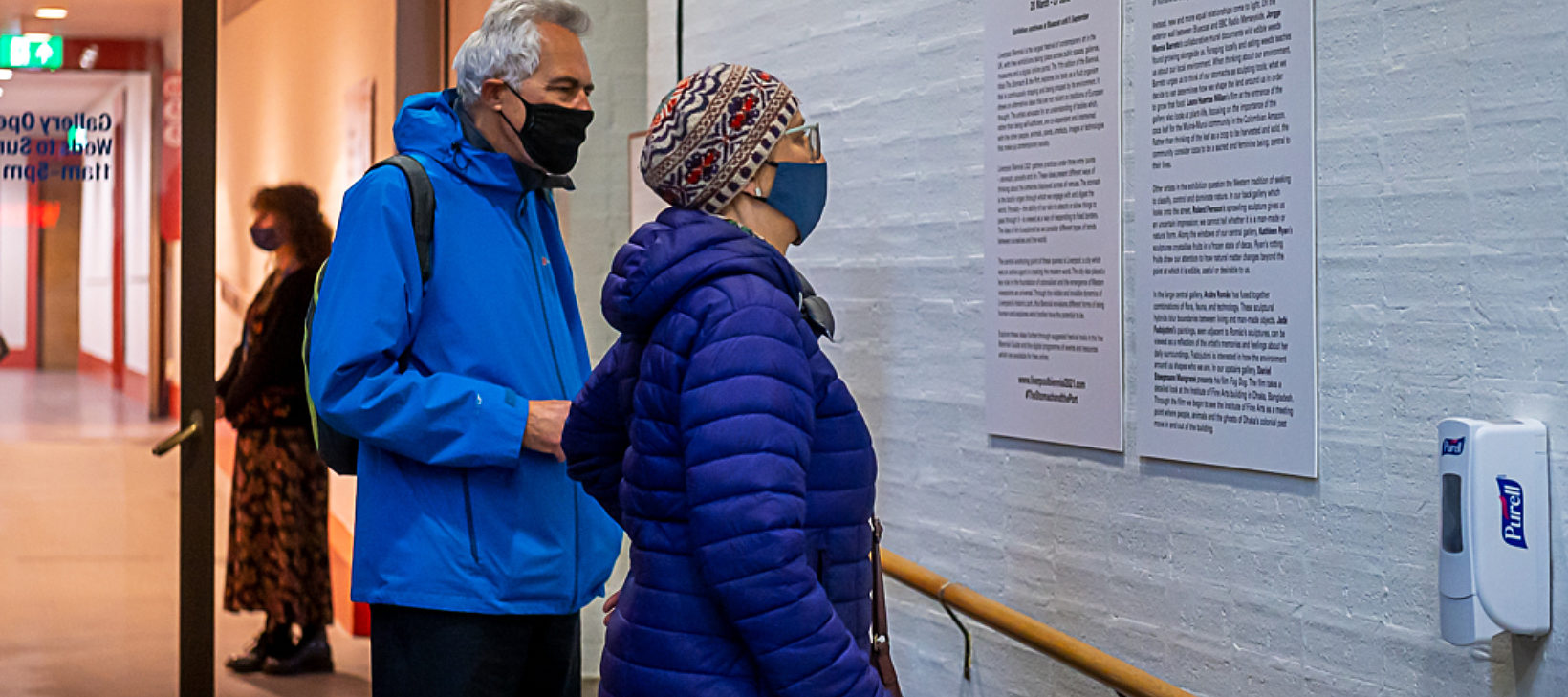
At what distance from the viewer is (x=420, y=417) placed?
7.43ft

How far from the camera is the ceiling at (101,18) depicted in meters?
4.09

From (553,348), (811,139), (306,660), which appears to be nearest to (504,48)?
(553,348)

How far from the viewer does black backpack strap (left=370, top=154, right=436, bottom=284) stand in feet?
7.68

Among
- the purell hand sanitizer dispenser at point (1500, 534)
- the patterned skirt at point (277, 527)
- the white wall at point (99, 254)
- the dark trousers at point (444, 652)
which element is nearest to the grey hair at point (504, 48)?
the dark trousers at point (444, 652)

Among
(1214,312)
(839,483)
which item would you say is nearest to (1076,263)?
(1214,312)

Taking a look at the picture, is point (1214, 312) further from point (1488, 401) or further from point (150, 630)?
point (150, 630)

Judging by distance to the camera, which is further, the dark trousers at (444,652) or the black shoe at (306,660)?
the black shoe at (306,660)

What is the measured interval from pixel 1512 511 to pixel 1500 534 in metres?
0.03

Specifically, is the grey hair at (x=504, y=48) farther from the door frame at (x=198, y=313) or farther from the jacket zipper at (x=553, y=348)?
the door frame at (x=198, y=313)

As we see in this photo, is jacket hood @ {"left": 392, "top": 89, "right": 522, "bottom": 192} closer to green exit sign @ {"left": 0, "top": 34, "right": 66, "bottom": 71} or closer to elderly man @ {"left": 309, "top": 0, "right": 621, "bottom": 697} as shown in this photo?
elderly man @ {"left": 309, "top": 0, "right": 621, "bottom": 697}

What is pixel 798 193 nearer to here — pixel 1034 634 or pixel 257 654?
pixel 1034 634

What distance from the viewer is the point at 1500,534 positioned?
188cm

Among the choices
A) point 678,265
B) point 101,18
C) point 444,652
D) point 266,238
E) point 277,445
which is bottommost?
point 444,652

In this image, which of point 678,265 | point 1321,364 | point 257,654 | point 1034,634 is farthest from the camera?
point 257,654
